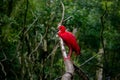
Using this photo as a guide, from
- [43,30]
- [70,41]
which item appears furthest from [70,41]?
[43,30]

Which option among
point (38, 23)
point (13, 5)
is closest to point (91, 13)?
point (38, 23)

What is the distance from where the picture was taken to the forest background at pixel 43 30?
859cm

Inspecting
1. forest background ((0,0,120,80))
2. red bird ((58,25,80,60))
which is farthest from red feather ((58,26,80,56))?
forest background ((0,0,120,80))

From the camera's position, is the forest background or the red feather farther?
the forest background

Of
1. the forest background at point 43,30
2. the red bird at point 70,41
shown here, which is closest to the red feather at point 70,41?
the red bird at point 70,41

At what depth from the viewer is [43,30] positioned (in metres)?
9.23

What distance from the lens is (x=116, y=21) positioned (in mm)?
10289

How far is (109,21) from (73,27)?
1529 mm

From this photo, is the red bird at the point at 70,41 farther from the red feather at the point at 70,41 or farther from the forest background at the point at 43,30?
the forest background at the point at 43,30

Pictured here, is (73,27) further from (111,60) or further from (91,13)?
(111,60)

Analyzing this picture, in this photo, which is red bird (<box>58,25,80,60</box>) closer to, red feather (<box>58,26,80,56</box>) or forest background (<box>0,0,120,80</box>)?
red feather (<box>58,26,80,56</box>)

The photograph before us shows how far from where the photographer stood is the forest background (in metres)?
8.59

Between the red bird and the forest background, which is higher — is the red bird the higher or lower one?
the higher one

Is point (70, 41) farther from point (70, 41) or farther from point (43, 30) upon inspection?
point (43, 30)
